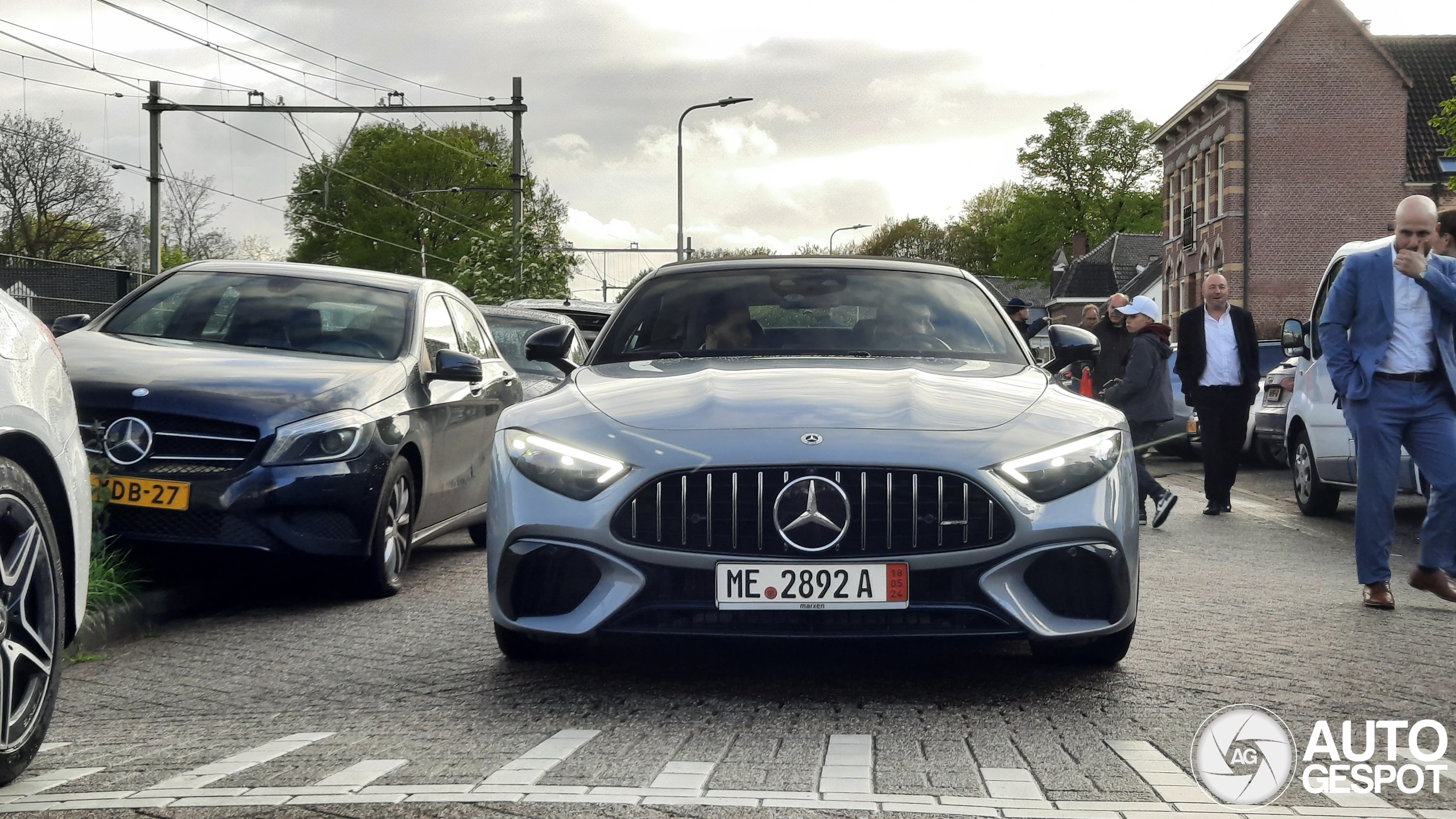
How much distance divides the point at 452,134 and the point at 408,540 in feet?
232

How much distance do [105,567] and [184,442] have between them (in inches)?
23.9

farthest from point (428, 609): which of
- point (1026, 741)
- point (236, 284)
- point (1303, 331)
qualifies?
point (1303, 331)

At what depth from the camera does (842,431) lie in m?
4.92

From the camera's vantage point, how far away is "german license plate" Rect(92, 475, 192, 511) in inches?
275

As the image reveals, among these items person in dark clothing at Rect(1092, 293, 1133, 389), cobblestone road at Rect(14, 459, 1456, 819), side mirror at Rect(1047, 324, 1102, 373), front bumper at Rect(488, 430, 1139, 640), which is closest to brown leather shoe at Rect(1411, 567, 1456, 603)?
cobblestone road at Rect(14, 459, 1456, 819)

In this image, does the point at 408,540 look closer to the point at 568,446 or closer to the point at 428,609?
the point at 428,609

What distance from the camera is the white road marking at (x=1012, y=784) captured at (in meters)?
3.79

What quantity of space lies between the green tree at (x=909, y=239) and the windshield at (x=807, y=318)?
10415cm

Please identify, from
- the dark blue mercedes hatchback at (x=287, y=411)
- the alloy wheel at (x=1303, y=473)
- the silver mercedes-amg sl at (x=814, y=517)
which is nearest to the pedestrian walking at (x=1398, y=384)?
the silver mercedes-amg sl at (x=814, y=517)

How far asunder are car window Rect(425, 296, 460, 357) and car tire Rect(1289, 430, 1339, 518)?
22.9 feet

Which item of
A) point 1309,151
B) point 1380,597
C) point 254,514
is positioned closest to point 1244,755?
point 1380,597

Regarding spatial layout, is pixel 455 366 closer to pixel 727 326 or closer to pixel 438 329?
pixel 438 329

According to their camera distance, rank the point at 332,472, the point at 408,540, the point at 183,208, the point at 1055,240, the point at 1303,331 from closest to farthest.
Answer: the point at 332,472 < the point at 408,540 < the point at 1303,331 < the point at 183,208 < the point at 1055,240

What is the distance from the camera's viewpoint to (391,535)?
25.7 feet
